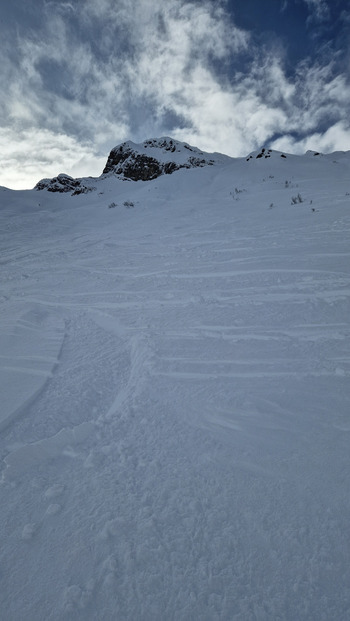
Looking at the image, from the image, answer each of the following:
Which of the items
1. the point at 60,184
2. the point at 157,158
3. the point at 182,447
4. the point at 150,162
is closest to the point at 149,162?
the point at 150,162

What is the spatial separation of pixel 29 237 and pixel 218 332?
23.4 feet

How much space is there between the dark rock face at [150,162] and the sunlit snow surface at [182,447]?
29670 millimetres

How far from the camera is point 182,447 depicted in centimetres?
148

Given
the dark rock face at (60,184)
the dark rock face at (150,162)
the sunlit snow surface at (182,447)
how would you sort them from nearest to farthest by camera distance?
the sunlit snow surface at (182,447)
the dark rock face at (60,184)
the dark rock face at (150,162)

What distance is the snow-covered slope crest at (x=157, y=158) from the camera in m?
31.4

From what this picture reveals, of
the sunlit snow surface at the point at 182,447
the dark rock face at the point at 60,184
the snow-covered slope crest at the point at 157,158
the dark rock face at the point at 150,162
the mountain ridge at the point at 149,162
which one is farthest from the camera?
the snow-covered slope crest at the point at 157,158

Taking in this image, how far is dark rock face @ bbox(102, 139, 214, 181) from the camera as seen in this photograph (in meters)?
31.2

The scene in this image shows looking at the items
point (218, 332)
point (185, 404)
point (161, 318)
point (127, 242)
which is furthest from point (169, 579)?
point (127, 242)

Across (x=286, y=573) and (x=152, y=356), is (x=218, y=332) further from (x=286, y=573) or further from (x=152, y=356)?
(x=286, y=573)

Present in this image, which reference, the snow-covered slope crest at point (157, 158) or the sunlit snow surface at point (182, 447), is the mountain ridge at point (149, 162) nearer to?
the snow-covered slope crest at point (157, 158)

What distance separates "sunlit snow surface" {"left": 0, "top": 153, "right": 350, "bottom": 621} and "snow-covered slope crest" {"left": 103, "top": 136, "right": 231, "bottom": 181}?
98.5ft

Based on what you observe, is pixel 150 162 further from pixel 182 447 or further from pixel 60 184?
pixel 182 447

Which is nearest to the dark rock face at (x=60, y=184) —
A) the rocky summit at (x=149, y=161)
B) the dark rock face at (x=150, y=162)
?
the rocky summit at (x=149, y=161)

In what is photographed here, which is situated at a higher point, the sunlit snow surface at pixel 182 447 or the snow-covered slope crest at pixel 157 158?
the snow-covered slope crest at pixel 157 158
